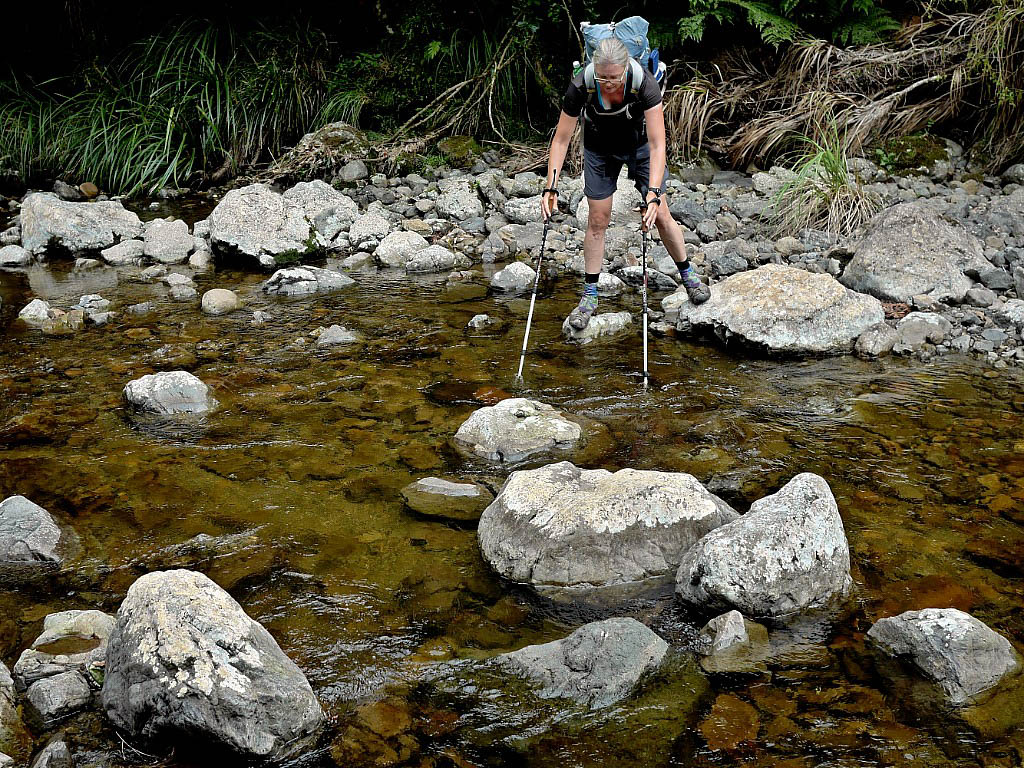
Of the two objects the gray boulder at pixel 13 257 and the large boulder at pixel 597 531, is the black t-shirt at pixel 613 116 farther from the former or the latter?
the gray boulder at pixel 13 257

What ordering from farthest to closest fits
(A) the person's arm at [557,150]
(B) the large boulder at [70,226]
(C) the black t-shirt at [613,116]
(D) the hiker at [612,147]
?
1. (B) the large boulder at [70,226]
2. (A) the person's arm at [557,150]
3. (C) the black t-shirt at [613,116]
4. (D) the hiker at [612,147]

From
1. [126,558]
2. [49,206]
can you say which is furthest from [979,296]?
[49,206]

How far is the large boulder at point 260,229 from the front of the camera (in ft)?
31.2

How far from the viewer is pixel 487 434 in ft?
17.9

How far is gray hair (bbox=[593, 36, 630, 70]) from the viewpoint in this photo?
5.87 m

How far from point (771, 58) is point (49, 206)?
9.04m

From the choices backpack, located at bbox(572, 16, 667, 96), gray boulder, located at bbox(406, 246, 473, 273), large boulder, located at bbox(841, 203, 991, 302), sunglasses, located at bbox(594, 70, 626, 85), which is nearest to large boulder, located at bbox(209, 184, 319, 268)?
gray boulder, located at bbox(406, 246, 473, 273)

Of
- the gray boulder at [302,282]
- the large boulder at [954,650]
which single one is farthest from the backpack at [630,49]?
the large boulder at [954,650]

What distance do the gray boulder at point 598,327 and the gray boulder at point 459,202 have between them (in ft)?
11.5

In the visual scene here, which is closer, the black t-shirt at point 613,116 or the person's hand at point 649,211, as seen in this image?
the black t-shirt at point 613,116

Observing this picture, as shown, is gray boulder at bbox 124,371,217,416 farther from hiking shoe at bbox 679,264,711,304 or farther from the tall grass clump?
the tall grass clump

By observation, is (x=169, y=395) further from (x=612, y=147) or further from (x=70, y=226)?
(x=70, y=226)

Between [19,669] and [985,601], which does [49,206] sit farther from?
[985,601]

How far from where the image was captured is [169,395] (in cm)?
600
